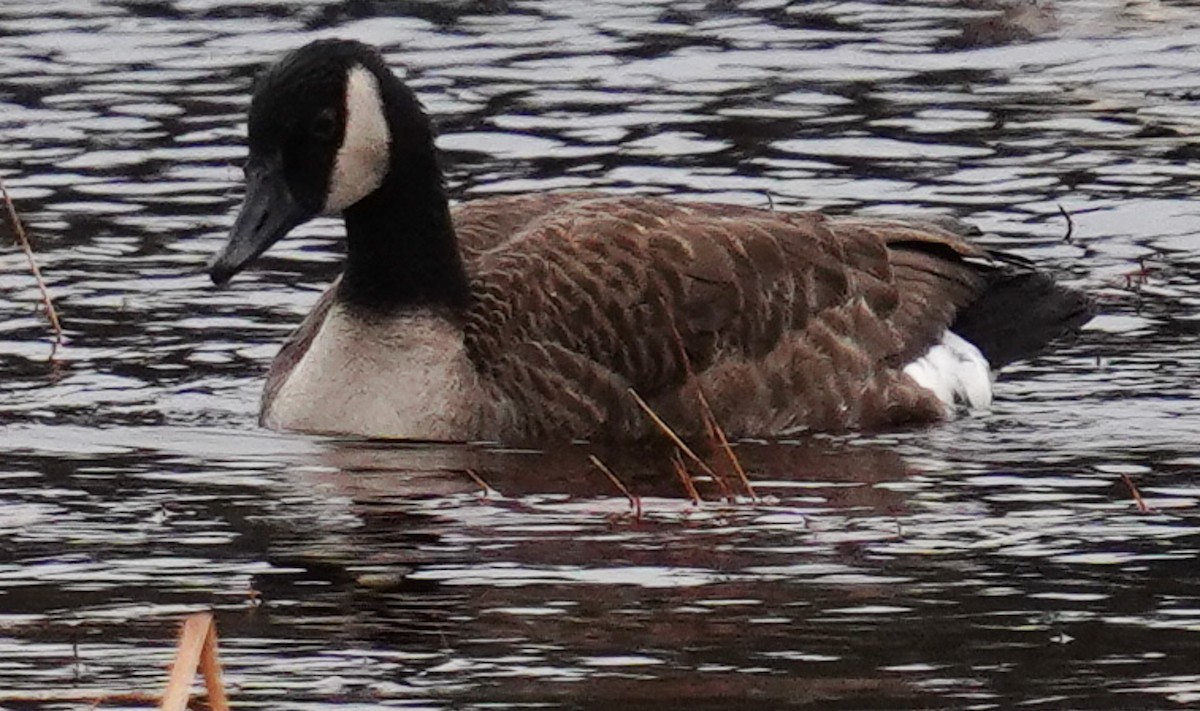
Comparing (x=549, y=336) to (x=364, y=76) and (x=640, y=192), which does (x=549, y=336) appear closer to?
(x=364, y=76)

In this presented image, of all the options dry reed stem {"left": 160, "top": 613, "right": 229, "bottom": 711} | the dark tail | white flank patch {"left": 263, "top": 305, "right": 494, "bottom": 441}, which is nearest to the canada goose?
white flank patch {"left": 263, "top": 305, "right": 494, "bottom": 441}

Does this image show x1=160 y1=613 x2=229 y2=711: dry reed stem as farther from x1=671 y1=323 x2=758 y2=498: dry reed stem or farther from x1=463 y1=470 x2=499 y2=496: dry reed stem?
x1=671 y1=323 x2=758 y2=498: dry reed stem

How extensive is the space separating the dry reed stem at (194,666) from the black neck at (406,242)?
488cm

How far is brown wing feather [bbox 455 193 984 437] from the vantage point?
1127 centimetres

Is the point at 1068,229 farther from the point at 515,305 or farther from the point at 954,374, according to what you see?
the point at 515,305

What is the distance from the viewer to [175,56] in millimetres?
17250

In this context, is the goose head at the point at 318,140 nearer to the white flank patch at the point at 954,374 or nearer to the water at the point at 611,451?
the water at the point at 611,451

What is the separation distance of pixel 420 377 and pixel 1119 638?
3.60 metres

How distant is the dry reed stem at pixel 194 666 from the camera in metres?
6.11

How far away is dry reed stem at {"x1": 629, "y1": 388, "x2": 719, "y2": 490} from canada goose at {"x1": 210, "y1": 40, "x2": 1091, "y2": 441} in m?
0.05

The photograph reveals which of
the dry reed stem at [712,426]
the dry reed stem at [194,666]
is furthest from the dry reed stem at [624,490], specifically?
the dry reed stem at [194,666]

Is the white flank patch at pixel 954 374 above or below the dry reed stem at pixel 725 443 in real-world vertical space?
below

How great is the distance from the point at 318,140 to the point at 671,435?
168cm

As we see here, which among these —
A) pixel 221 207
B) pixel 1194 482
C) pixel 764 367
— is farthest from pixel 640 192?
pixel 1194 482
